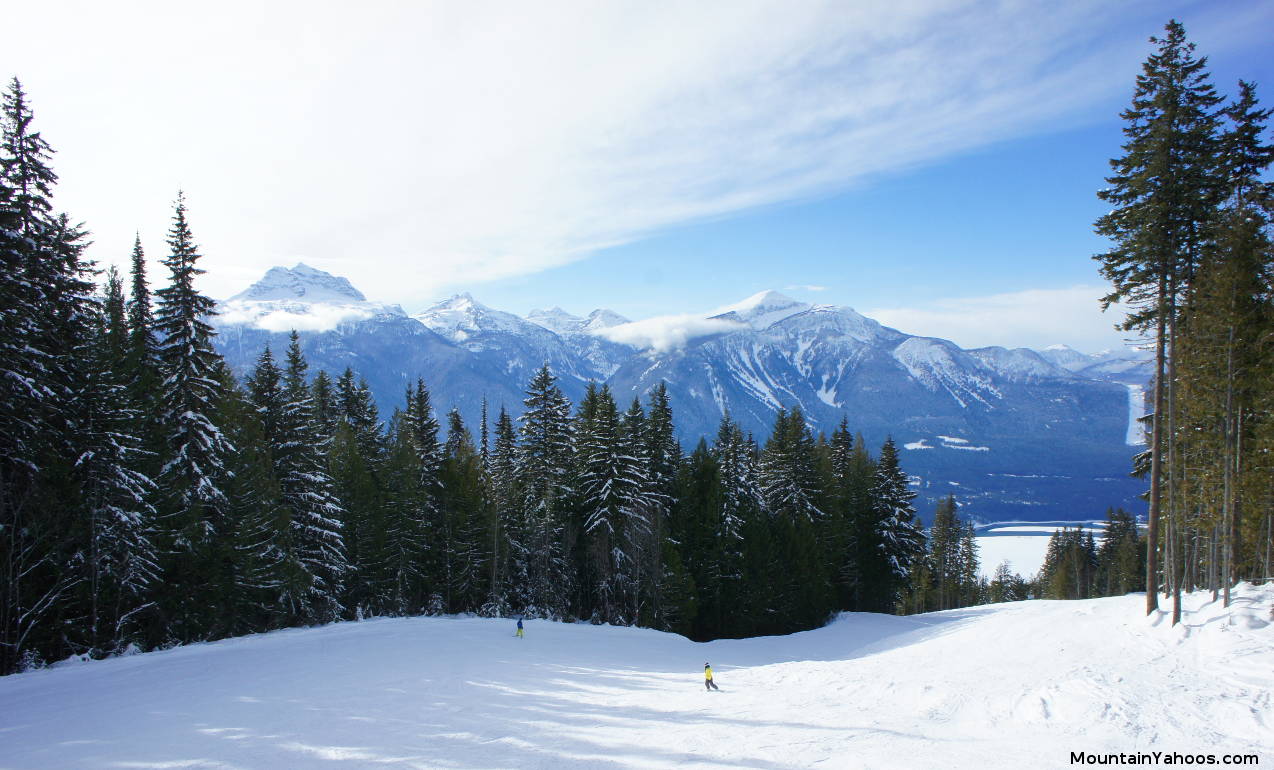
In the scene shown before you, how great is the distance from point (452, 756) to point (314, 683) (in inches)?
313

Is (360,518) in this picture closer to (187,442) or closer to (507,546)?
(507,546)

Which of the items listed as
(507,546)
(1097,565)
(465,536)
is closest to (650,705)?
(507,546)

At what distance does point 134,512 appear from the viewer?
20.8 meters

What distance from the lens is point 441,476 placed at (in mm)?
40031

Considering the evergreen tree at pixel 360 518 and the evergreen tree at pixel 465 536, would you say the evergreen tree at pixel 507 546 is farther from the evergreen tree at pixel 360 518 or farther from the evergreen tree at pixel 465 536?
the evergreen tree at pixel 360 518

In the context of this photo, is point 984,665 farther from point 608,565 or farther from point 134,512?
point 134,512

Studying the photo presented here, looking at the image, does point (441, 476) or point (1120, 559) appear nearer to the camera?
point (441, 476)

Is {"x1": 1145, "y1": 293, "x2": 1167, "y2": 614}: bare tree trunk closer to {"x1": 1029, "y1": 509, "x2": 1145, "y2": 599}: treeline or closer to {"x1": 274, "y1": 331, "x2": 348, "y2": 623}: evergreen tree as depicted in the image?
{"x1": 274, "y1": 331, "x2": 348, "y2": 623}: evergreen tree

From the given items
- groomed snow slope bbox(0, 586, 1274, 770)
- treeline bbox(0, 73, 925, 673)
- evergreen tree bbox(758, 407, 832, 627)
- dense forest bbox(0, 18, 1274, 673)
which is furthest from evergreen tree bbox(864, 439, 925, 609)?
groomed snow slope bbox(0, 586, 1274, 770)

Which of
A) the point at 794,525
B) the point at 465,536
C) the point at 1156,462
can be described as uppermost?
the point at 1156,462

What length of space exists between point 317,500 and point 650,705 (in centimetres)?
2164

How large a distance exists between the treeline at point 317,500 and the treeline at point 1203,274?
2503 centimetres

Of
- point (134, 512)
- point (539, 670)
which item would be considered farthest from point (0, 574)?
point (539, 670)

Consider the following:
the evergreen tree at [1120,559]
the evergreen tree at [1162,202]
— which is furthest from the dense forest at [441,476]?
the evergreen tree at [1120,559]
